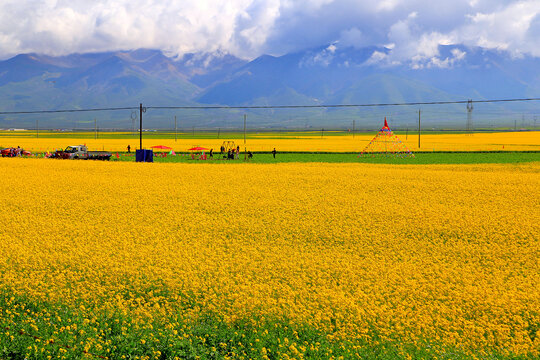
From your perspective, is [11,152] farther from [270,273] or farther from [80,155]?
[270,273]

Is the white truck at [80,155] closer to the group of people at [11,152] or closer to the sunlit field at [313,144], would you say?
the group of people at [11,152]

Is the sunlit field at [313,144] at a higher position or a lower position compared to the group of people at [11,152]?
higher

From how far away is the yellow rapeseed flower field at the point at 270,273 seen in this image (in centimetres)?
965

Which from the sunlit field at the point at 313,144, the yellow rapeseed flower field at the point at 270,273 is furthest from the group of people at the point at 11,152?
the yellow rapeseed flower field at the point at 270,273

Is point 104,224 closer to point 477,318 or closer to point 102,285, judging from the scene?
point 102,285

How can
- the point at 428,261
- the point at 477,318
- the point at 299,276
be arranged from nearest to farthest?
1. the point at 477,318
2. the point at 299,276
3. the point at 428,261

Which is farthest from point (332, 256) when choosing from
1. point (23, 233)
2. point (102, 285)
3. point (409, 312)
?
point (23, 233)

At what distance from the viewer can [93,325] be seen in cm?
997

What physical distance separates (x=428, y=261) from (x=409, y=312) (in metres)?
4.07

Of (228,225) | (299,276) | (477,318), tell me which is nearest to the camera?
(477,318)

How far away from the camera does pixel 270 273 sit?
13.4m

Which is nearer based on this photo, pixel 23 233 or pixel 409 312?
pixel 409 312

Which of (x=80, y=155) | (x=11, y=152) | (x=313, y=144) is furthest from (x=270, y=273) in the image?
Answer: (x=313, y=144)

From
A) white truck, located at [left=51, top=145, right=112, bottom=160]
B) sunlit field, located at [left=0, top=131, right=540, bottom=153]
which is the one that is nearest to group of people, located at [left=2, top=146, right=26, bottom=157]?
white truck, located at [left=51, top=145, right=112, bottom=160]
